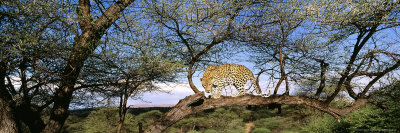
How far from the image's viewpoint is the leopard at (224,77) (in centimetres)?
445

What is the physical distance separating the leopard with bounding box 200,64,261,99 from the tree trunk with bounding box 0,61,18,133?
375cm

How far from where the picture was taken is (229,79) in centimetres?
452

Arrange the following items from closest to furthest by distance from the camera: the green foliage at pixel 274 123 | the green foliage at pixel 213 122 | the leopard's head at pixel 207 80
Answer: the leopard's head at pixel 207 80
the green foliage at pixel 213 122
the green foliage at pixel 274 123

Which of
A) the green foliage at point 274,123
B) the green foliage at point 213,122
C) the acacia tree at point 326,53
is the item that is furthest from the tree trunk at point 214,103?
the green foliage at point 274,123

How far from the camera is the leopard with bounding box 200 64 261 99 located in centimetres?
445

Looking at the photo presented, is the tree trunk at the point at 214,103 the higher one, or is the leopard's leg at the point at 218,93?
the leopard's leg at the point at 218,93

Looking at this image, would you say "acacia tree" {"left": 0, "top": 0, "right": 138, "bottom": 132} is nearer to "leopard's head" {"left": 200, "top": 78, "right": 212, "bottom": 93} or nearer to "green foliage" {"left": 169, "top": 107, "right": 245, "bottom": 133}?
"leopard's head" {"left": 200, "top": 78, "right": 212, "bottom": 93}

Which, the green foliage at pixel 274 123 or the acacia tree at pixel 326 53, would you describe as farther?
the green foliage at pixel 274 123

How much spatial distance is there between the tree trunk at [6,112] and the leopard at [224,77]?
12.3 feet

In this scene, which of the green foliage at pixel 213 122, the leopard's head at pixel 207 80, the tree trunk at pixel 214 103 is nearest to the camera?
the leopard's head at pixel 207 80

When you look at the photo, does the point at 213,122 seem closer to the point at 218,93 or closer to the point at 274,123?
A: the point at 274,123

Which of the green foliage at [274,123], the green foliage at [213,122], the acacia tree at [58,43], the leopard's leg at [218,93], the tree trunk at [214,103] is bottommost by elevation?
the green foliage at [274,123]

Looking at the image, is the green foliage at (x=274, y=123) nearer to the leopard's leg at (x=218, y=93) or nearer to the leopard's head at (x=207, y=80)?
the leopard's leg at (x=218, y=93)

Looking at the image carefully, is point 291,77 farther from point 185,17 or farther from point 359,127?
point 185,17
